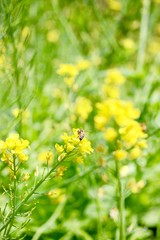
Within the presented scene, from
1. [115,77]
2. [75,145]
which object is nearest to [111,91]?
[115,77]

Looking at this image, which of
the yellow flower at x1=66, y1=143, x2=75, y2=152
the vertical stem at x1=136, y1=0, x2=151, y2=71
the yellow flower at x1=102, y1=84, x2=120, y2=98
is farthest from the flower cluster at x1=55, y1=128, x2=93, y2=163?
the vertical stem at x1=136, y1=0, x2=151, y2=71

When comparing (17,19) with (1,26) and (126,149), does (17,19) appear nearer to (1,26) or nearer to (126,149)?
(1,26)

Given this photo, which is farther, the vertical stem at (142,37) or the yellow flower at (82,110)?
the vertical stem at (142,37)

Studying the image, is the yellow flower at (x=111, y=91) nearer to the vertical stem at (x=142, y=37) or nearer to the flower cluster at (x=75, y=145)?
the vertical stem at (x=142, y=37)

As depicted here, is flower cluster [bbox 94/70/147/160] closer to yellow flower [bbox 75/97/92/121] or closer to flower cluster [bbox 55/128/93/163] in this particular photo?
flower cluster [bbox 55/128/93/163]

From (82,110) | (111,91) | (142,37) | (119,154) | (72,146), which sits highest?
(142,37)

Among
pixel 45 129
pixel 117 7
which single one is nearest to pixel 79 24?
pixel 117 7

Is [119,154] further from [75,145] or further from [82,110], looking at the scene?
[82,110]

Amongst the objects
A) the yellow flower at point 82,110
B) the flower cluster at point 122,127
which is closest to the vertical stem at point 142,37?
the yellow flower at point 82,110
